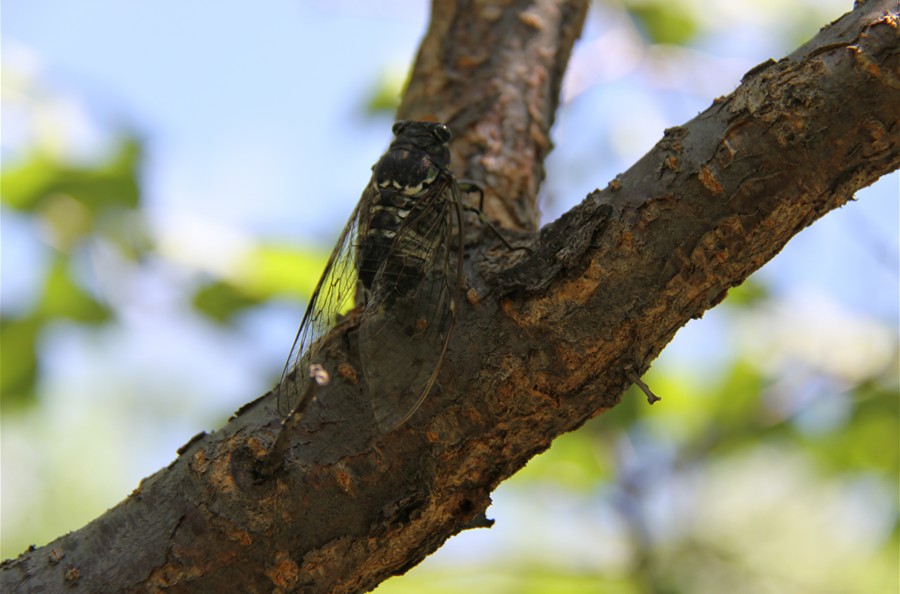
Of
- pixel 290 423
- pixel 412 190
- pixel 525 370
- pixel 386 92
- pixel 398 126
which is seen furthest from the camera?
pixel 386 92

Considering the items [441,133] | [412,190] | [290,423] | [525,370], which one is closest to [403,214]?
[412,190]

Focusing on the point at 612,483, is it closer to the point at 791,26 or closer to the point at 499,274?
the point at 499,274

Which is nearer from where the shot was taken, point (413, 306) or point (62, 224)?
point (413, 306)

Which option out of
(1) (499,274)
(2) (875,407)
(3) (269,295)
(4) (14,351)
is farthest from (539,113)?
(4) (14,351)

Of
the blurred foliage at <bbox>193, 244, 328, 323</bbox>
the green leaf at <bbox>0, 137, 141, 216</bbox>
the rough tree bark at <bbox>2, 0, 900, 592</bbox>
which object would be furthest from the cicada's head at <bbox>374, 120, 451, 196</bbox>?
the green leaf at <bbox>0, 137, 141, 216</bbox>

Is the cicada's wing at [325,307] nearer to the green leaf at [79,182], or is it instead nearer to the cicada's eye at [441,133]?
the cicada's eye at [441,133]

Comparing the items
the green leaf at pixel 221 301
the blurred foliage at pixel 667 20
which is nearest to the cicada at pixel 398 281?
the green leaf at pixel 221 301

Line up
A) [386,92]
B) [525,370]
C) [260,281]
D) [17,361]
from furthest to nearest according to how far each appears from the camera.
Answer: [386,92] → [260,281] → [17,361] → [525,370]

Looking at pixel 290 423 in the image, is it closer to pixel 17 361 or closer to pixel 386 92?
pixel 17 361
